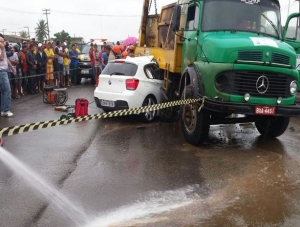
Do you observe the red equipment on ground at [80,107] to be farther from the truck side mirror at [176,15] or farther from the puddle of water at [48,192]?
the truck side mirror at [176,15]

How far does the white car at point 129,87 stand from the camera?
9.12 metres

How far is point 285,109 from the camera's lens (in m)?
6.66

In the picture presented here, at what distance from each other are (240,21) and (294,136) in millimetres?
3038

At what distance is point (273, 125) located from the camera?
793cm

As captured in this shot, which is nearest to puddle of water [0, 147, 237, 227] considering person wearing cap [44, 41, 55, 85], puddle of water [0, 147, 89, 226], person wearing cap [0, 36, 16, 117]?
puddle of water [0, 147, 89, 226]

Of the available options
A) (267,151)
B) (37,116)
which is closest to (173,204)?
(267,151)

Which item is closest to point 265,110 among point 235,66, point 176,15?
point 235,66

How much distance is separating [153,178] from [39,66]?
10.4 metres

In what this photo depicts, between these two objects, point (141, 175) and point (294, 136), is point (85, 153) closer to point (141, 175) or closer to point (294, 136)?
point (141, 175)

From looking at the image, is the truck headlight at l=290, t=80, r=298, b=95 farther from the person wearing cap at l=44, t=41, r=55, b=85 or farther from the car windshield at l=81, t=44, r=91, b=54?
the car windshield at l=81, t=44, r=91, b=54

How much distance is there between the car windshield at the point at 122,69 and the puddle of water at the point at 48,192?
12.4 ft

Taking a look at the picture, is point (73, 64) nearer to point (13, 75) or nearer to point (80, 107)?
point (13, 75)

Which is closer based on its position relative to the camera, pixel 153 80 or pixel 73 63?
pixel 153 80

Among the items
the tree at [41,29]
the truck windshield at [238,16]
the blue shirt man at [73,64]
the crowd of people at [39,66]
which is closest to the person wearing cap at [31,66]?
the crowd of people at [39,66]
